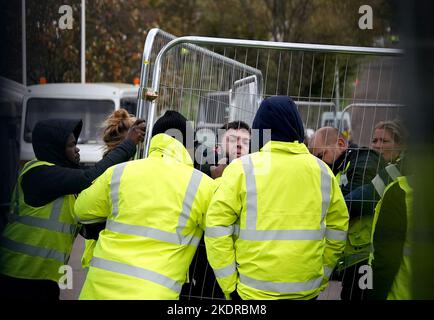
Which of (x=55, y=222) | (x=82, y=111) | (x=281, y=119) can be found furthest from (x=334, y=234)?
(x=82, y=111)

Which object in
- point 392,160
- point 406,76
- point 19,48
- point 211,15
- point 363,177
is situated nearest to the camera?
point 406,76

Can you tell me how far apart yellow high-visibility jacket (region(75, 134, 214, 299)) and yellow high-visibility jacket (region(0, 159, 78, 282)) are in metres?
0.31

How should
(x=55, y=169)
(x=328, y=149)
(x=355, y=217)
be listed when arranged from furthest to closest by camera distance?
(x=328, y=149), (x=355, y=217), (x=55, y=169)

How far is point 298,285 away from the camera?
11.4ft

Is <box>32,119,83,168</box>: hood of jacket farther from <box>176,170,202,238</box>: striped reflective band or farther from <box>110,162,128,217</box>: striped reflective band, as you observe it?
<box>176,170,202,238</box>: striped reflective band

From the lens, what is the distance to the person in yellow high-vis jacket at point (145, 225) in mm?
3428

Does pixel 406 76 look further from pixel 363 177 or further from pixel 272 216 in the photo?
pixel 363 177

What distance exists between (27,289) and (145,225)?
0.65m

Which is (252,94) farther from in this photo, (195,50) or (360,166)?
(360,166)

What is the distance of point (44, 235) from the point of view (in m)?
3.93

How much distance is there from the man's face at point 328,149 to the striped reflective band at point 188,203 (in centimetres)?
143

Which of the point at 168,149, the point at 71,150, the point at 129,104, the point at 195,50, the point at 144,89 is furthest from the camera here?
the point at 129,104

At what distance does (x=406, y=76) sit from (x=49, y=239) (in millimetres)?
2462
